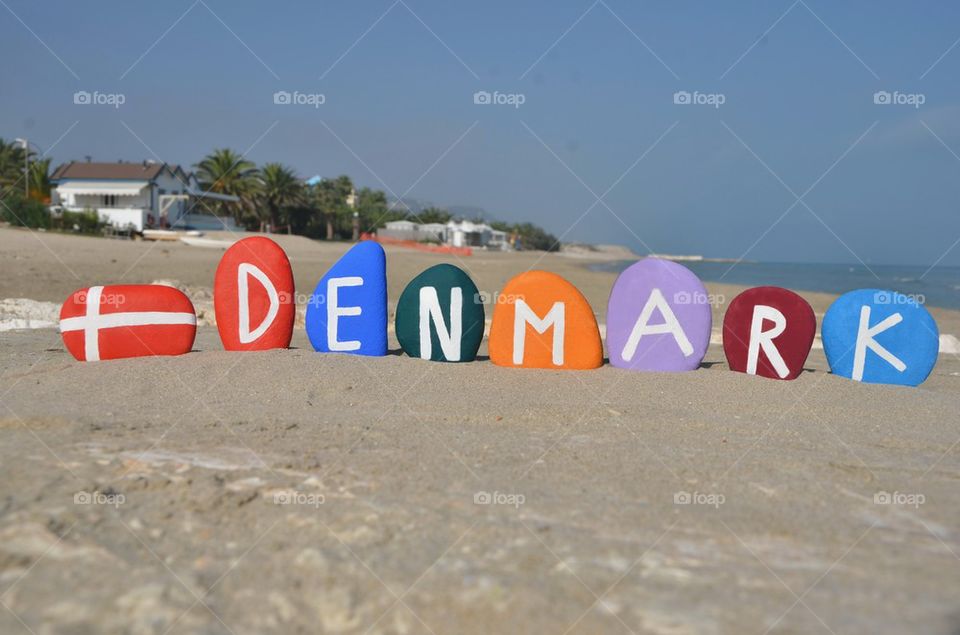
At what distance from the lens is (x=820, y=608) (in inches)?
91.9

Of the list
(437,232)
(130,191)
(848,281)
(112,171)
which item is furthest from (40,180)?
(848,281)

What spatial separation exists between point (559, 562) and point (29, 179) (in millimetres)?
52559

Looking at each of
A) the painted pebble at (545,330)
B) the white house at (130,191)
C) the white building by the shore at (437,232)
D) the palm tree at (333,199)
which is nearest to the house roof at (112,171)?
the white house at (130,191)

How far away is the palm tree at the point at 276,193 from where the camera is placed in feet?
168

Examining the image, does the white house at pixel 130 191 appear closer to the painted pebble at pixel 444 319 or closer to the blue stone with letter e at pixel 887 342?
the painted pebble at pixel 444 319

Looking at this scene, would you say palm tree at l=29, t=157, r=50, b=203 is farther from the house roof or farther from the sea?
the sea

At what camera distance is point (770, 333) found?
6516 mm

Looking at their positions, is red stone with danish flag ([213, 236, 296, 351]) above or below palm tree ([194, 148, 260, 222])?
below

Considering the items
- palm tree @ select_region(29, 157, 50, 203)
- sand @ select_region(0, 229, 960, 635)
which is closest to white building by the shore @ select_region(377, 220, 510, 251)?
palm tree @ select_region(29, 157, 50, 203)

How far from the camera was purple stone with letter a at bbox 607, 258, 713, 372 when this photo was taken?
21.3 feet

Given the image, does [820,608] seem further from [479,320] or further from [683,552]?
[479,320]

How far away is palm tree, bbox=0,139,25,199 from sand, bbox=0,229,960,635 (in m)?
48.3

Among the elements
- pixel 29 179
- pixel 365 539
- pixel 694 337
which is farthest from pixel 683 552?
pixel 29 179

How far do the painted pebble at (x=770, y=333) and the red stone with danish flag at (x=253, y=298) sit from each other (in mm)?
3863
